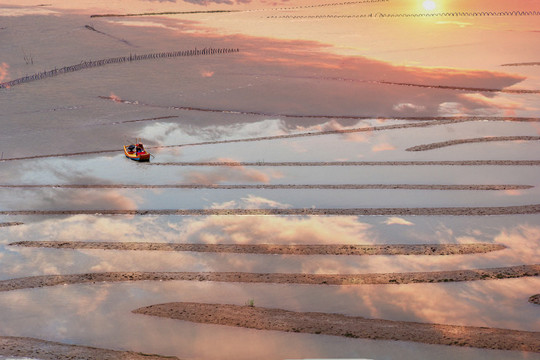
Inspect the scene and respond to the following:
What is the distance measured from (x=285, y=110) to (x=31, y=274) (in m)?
17.5

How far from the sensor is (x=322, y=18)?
2726 inches

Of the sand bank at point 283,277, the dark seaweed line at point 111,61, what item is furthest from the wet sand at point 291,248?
the dark seaweed line at point 111,61

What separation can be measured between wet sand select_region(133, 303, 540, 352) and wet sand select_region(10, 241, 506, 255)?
8.60ft

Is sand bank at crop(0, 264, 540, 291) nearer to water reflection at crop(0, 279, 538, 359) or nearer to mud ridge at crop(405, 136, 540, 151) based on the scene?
water reflection at crop(0, 279, 538, 359)

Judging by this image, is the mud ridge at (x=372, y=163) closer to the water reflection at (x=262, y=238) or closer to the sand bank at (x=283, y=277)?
the water reflection at (x=262, y=238)

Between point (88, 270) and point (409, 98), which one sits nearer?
point (88, 270)

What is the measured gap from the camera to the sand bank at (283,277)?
1363 cm

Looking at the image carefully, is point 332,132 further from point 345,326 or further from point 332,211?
point 345,326

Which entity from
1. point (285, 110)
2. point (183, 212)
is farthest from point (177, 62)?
point (183, 212)

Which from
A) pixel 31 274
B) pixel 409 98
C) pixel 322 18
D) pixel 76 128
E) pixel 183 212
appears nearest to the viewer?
pixel 31 274

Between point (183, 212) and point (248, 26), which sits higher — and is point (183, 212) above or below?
below

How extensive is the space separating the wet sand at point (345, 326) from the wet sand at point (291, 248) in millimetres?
2620

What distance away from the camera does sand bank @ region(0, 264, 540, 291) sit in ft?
44.7

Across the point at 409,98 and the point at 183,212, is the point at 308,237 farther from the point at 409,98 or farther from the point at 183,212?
the point at 409,98
